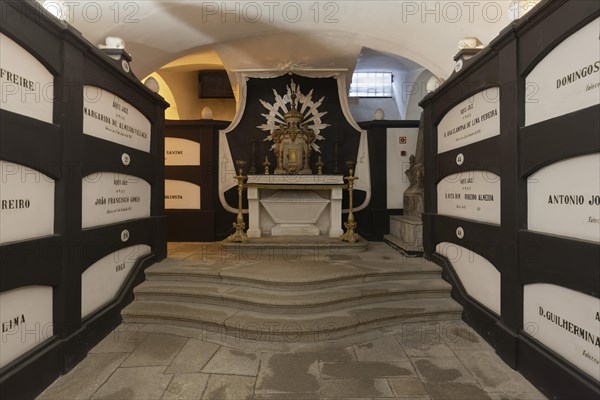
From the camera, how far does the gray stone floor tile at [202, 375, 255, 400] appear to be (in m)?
2.04

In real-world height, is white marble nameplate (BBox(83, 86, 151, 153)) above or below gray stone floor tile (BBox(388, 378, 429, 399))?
above

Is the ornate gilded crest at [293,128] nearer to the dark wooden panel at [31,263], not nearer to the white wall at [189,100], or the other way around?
the white wall at [189,100]

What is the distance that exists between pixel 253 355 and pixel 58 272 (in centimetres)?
160

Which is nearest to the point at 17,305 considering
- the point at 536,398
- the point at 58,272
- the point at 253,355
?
the point at 58,272

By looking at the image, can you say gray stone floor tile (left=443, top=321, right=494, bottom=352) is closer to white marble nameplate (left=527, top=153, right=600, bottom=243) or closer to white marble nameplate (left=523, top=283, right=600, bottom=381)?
white marble nameplate (left=523, top=283, right=600, bottom=381)

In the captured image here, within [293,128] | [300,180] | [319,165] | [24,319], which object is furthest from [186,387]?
[293,128]

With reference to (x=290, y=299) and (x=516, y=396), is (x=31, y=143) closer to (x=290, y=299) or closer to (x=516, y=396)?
(x=290, y=299)

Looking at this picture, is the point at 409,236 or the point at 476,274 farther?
the point at 409,236

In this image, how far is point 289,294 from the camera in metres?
3.16

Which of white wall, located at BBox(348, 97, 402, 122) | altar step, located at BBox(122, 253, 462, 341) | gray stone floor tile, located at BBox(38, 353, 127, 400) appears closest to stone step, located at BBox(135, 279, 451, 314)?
altar step, located at BBox(122, 253, 462, 341)

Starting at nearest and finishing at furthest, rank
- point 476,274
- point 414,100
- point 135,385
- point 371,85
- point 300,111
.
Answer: point 135,385
point 476,274
point 300,111
point 414,100
point 371,85

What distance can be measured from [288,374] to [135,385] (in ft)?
3.44

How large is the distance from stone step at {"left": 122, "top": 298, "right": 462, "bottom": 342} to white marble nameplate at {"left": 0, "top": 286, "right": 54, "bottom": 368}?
3.02 ft

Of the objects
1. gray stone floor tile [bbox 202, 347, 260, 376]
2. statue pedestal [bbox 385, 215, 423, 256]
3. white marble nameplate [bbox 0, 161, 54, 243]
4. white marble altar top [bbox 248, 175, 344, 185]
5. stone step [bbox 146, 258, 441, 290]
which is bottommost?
gray stone floor tile [bbox 202, 347, 260, 376]
